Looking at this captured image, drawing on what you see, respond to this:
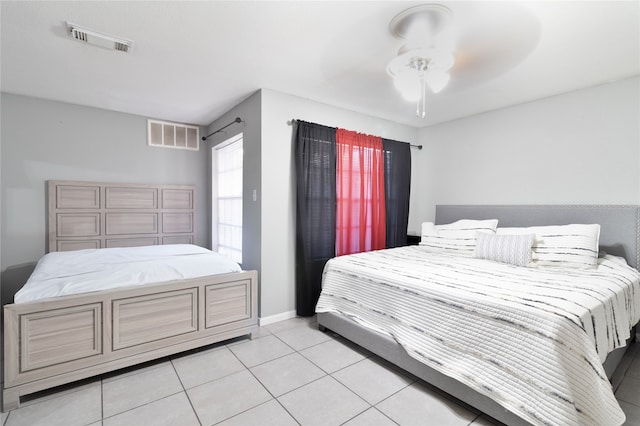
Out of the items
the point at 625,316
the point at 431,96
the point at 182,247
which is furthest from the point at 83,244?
the point at 625,316

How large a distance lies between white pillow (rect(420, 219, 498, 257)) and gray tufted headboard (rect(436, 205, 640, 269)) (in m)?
0.31

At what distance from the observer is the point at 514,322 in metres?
1.56

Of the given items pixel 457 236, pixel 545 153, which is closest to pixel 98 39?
pixel 457 236

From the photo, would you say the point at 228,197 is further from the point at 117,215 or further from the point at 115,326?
the point at 115,326

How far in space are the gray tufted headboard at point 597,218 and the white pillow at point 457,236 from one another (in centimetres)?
31

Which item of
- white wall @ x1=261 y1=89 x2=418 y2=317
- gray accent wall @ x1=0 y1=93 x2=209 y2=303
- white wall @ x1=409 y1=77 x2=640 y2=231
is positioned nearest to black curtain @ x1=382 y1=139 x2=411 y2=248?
white wall @ x1=409 y1=77 x2=640 y2=231

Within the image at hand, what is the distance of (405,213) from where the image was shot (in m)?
4.17

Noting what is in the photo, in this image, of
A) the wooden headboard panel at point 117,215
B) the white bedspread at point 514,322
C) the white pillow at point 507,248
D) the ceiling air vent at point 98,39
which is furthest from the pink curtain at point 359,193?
the wooden headboard panel at point 117,215

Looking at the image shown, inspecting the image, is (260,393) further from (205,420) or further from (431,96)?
(431,96)

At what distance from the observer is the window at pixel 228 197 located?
384 centimetres

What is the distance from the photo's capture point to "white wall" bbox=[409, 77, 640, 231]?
2.69 m

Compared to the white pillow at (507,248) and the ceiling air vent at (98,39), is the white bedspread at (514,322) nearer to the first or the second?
the white pillow at (507,248)

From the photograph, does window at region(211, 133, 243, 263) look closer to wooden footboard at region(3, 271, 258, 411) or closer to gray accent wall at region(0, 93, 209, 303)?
gray accent wall at region(0, 93, 209, 303)

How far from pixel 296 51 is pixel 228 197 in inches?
95.0
